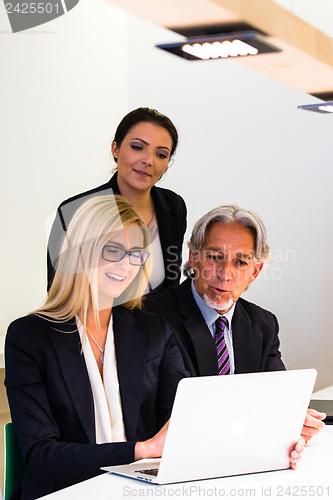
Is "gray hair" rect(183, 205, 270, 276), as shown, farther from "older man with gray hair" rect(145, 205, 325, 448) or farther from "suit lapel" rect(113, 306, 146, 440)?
"suit lapel" rect(113, 306, 146, 440)

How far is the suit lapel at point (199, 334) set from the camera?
2.08 meters

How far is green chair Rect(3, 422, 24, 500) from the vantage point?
4.84 feet

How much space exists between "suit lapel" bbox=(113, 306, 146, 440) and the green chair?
1.00 ft

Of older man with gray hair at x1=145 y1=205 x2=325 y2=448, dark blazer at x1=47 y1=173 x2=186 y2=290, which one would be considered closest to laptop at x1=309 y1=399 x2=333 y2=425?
older man with gray hair at x1=145 y1=205 x2=325 y2=448

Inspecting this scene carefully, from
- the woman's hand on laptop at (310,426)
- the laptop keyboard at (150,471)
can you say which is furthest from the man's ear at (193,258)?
the laptop keyboard at (150,471)

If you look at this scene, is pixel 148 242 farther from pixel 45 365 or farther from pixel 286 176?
pixel 286 176

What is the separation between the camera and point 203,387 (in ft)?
3.68

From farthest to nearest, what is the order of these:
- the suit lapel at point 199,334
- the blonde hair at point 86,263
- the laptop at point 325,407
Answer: the suit lapel at point 199,334
the laptop at point 325,407
the blonde hair at point 86,263

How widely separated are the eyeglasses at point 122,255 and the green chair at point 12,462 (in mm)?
563

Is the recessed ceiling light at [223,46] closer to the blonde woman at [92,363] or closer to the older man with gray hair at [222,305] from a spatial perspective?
the blonde woman at [92,363]

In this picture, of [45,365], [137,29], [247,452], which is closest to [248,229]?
[45,365]

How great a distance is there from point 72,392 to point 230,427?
55 cm
